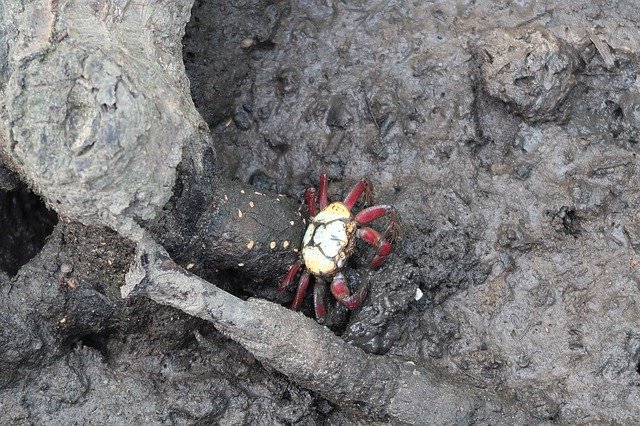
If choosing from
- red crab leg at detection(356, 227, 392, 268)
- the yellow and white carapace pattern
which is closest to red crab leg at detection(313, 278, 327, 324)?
the yellow and white carapace pattern

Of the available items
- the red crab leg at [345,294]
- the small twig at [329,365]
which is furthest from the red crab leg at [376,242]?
the small twig at [329,365]

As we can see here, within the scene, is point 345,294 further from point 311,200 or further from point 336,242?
point 311,200

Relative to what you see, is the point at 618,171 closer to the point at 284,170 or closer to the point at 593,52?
the point at 593,52

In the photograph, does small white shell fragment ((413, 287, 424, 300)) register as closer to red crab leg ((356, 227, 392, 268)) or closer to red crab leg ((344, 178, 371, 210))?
red crab leg ((356, 227, 392, 268))

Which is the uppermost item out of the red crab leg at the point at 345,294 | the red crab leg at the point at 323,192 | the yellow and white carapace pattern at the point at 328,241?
the red crab leg at the point at 323,192

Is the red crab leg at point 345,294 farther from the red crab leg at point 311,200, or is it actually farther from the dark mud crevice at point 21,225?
the dark mud crevice at point 21,225
